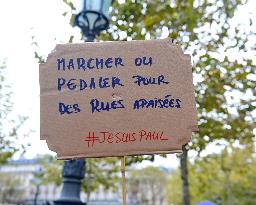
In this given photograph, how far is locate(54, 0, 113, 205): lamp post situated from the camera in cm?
508

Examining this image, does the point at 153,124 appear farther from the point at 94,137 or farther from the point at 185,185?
the point at 185,185

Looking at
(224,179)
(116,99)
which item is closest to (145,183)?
(224,179)

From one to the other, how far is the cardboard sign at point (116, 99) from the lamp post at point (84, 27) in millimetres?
2542

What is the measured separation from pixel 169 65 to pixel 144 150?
59 centimetres

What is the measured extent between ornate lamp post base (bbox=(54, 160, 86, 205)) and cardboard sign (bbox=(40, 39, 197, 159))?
8.10ft

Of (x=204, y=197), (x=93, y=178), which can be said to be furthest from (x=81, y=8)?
(x=204, y=197)

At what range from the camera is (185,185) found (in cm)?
998

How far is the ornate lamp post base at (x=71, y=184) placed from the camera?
193 inches

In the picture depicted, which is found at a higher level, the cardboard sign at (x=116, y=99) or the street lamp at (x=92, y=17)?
the street lamp at (x=92, y=17)

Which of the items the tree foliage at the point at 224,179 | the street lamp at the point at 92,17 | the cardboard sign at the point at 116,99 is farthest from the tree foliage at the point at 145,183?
the cardboard sign at the point at 116,99

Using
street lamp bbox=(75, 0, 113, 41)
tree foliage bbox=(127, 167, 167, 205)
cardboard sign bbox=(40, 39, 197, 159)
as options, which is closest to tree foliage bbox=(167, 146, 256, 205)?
tree foliage bbox=(127, 167, 167, 205)

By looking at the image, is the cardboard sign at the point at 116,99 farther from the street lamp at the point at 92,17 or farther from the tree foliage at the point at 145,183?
the tree foliage at the point at 145,183

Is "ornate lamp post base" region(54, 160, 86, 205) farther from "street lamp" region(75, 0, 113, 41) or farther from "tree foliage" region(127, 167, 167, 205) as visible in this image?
"tree foliage" region(127, 167, 167, 205)

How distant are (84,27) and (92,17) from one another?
0.58 feet
